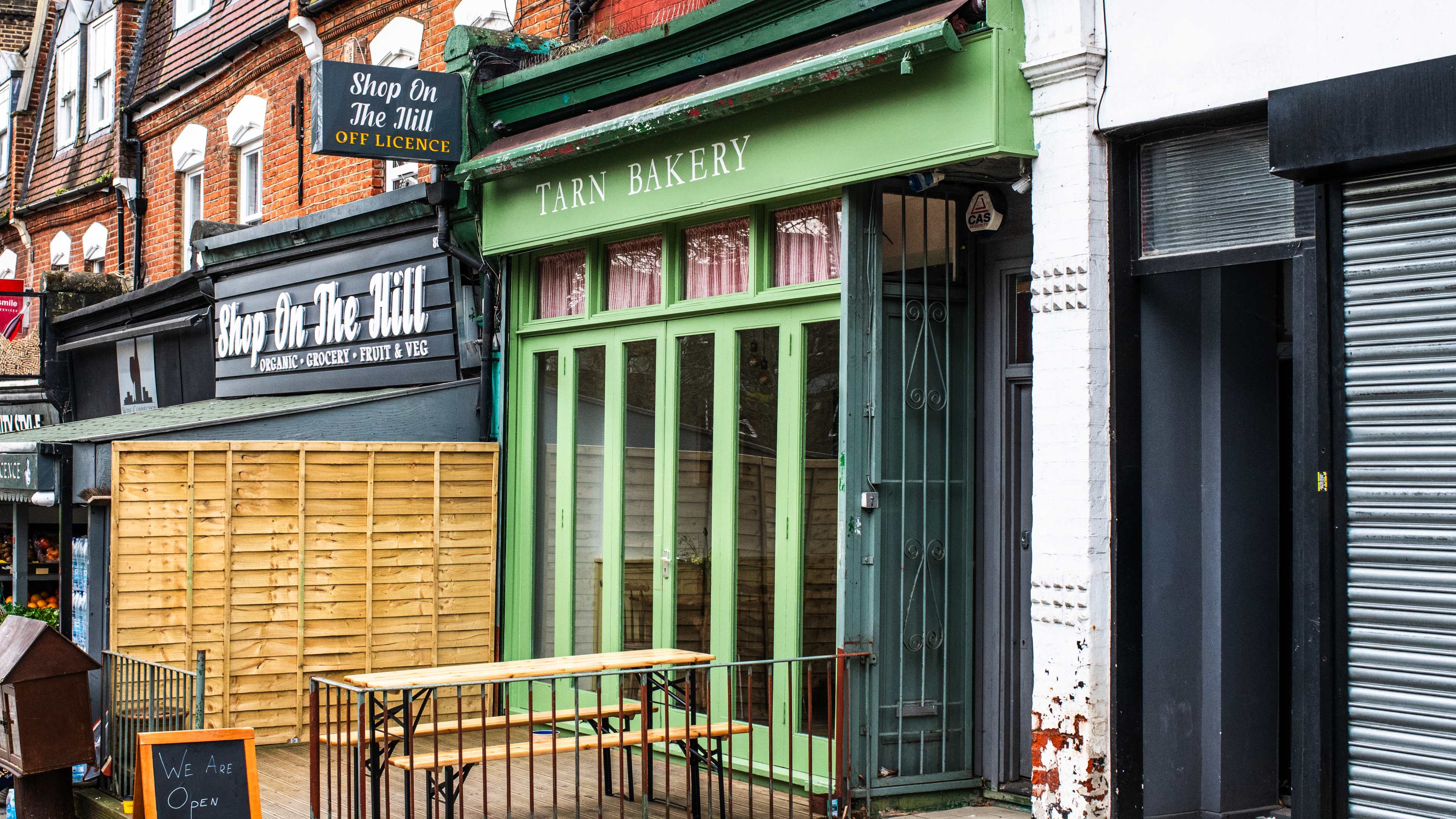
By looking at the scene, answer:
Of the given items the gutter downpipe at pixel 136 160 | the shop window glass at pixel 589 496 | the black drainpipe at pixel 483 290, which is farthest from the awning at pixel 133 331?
the shop window glass at pixel 589 496

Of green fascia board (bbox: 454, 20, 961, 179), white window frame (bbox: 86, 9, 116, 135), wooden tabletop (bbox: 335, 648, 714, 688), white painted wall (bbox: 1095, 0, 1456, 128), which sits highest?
white window frame (bbox: 86, 9, 116, 135)

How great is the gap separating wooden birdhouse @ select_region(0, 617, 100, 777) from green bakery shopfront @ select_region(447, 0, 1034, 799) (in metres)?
3.25

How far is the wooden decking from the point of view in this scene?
24.1 ft

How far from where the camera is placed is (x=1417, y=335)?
210 inches

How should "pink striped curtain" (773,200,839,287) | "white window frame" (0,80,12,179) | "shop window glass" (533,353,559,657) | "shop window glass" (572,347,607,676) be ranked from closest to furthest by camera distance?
"pink striped curtain" (773,200,839,287) → "shop window glass" (572,347,607,676) → "shop window glass" (533,353,559,657) → "white window frame" (0,80,12,179)

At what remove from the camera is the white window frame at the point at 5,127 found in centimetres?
2394

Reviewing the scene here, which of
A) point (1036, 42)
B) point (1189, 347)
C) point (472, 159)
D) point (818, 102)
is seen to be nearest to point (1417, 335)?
point (1189, 347)

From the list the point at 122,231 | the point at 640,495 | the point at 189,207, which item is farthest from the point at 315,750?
the point at 122,231

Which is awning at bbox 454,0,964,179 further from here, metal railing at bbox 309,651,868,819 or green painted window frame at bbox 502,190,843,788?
metal railing at bbox 309,651,868,819

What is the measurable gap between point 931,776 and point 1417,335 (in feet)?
11.4

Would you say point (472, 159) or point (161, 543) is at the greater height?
point (472, 159)

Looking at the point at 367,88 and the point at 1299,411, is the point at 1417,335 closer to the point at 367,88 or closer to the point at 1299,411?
the point at 1299,411

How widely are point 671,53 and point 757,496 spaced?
2.85 metres

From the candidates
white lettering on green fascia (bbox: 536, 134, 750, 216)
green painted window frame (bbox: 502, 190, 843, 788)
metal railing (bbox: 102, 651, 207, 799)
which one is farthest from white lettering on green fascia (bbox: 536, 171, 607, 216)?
metal railing (bbox: 102, 651, 207, 799)
